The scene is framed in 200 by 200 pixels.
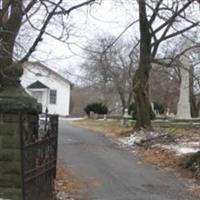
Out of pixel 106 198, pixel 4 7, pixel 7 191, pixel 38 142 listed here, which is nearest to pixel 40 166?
pixel 38 142

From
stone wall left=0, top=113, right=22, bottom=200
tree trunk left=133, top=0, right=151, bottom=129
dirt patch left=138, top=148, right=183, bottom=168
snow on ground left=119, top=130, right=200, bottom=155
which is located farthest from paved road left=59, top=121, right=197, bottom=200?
tree trunk left=133, top=0, right=151, bottom=129

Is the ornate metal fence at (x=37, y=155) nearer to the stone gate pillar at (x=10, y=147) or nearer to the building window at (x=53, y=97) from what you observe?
the stone gate pillar at (x=10, y=147)

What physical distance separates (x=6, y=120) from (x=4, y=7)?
5.51m

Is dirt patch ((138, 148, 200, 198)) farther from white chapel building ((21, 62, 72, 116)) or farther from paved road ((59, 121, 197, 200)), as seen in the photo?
A: white chapel building ((21, 62, 72, 116))

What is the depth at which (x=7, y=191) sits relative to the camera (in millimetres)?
10906

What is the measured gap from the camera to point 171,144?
23734 mm

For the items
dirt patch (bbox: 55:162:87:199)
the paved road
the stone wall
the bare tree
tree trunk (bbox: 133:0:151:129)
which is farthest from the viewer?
the bare tree

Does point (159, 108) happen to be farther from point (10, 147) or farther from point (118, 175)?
point (10, 147)

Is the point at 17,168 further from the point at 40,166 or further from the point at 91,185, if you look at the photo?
the point at 91,185

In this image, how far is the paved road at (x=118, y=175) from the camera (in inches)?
516

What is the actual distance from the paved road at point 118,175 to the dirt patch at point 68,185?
26cm

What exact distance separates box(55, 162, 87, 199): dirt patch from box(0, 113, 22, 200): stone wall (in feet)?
5.84

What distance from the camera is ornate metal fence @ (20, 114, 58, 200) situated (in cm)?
909

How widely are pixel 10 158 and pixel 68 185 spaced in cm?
339
